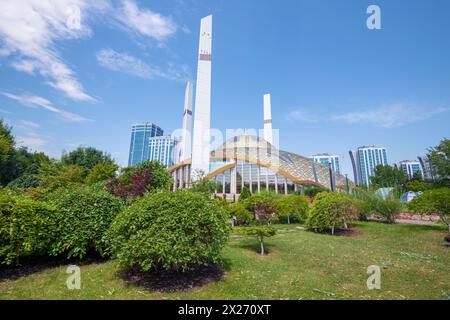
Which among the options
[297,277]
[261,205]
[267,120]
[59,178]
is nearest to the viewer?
[297,277]

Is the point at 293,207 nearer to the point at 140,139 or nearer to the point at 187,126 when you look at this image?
the point at 187,126

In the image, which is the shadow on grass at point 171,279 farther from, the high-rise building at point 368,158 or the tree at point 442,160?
the high-rise building at point 368,158

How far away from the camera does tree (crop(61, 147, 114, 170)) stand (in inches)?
1053

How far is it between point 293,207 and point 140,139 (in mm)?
143019

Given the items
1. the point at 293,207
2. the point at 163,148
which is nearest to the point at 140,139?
the point at 163,148

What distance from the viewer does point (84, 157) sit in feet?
89.2

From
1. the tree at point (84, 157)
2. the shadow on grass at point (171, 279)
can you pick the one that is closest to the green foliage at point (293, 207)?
the shadow on grass at point (171, 279)

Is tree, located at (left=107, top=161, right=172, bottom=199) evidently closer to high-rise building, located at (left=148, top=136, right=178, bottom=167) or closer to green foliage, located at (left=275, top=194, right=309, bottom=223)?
green foliage, located at (left=275, top=194, right=309, bottom=223)

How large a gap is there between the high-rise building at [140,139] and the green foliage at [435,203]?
143 m

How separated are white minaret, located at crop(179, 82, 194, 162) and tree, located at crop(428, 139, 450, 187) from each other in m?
46.4

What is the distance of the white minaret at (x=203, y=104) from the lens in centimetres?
3878

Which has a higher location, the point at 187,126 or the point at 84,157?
the point at 187,126
